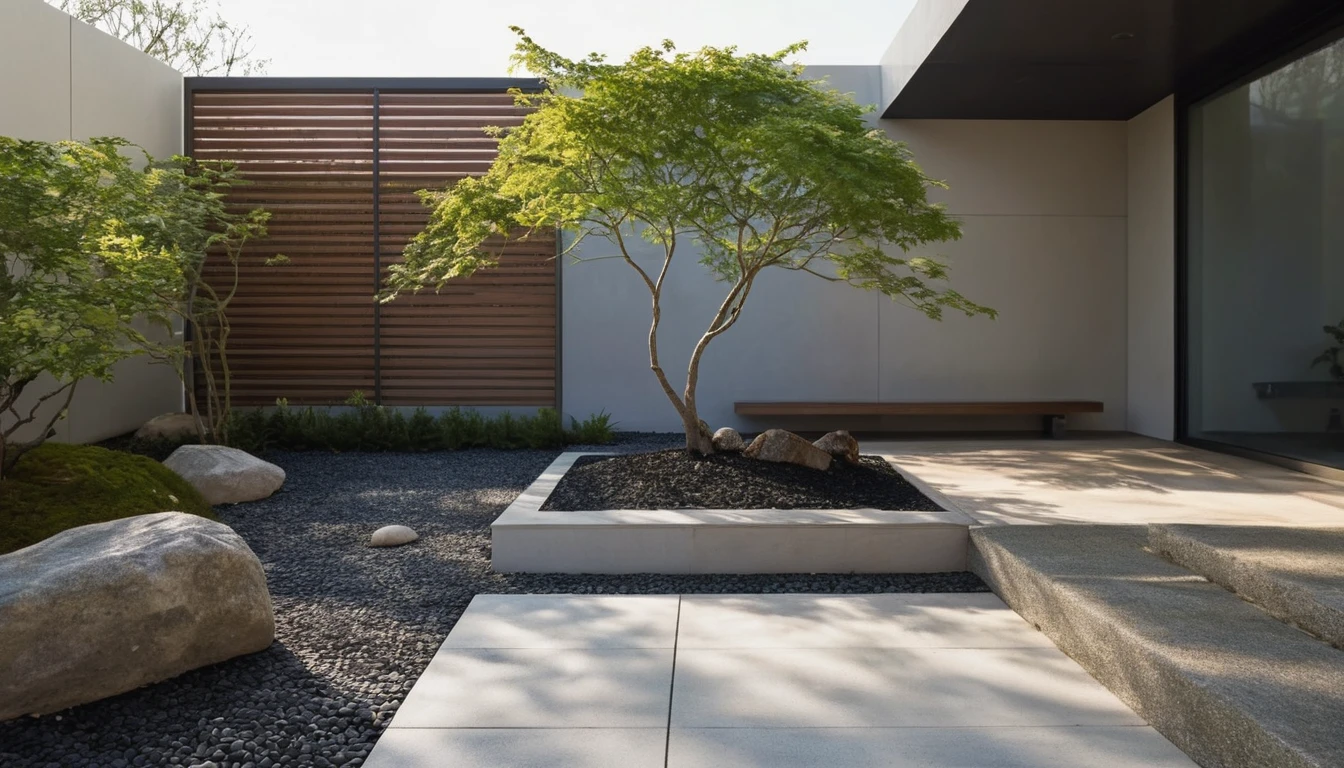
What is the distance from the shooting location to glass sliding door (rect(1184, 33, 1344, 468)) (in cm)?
585

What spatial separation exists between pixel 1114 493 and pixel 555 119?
363 centimetres

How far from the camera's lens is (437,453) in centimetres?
790

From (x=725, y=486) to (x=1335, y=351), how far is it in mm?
3801

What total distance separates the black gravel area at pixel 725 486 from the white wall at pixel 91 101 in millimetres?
4474

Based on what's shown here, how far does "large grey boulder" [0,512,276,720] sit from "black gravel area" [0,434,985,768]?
0.08 metres

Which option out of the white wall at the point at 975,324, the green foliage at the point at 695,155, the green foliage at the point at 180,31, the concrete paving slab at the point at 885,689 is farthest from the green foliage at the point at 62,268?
the green foliage at the point at 180,31

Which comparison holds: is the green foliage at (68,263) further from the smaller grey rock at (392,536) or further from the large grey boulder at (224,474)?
the smaller grey rock at (392,536)

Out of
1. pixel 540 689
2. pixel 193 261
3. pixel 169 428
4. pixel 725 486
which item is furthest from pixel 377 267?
pixel 540 689

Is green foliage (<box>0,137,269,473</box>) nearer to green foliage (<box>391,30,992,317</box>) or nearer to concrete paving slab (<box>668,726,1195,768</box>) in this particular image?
green foliage (<box>391,30,992,317</box>)

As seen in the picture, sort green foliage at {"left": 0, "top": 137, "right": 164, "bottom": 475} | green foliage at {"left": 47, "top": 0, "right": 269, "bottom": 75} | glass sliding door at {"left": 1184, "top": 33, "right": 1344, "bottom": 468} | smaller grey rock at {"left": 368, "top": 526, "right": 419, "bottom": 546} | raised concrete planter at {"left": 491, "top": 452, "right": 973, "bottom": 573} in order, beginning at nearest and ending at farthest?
green foliage at {"left": 0, "top": 137, "right": 164, "bottom": 475} < raised concrete planter at {"left": 491, "top": 452, "right": 973, "bottom": 573} < smaller grey rock at {"left": 368, "top": 526, "right": 419, "bottom": 546} < glass sliding door at {"left": 1184, "top": 33, "right": 1344, "bottom": 468} < green foliage at {"left": 47, "top": 0, "right": 269, "bottom": 75}

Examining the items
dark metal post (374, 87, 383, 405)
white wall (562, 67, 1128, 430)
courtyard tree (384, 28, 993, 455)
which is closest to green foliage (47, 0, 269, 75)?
dark metal post (374, 87, 383, 405)

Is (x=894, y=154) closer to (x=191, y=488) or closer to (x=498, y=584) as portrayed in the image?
(x=498, y=584)

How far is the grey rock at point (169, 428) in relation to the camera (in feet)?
25.7

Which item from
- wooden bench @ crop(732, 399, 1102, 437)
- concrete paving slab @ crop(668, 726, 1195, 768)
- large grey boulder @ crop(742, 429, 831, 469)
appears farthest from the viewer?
wooden bench @ crop(732, 399, 1102, 437)
